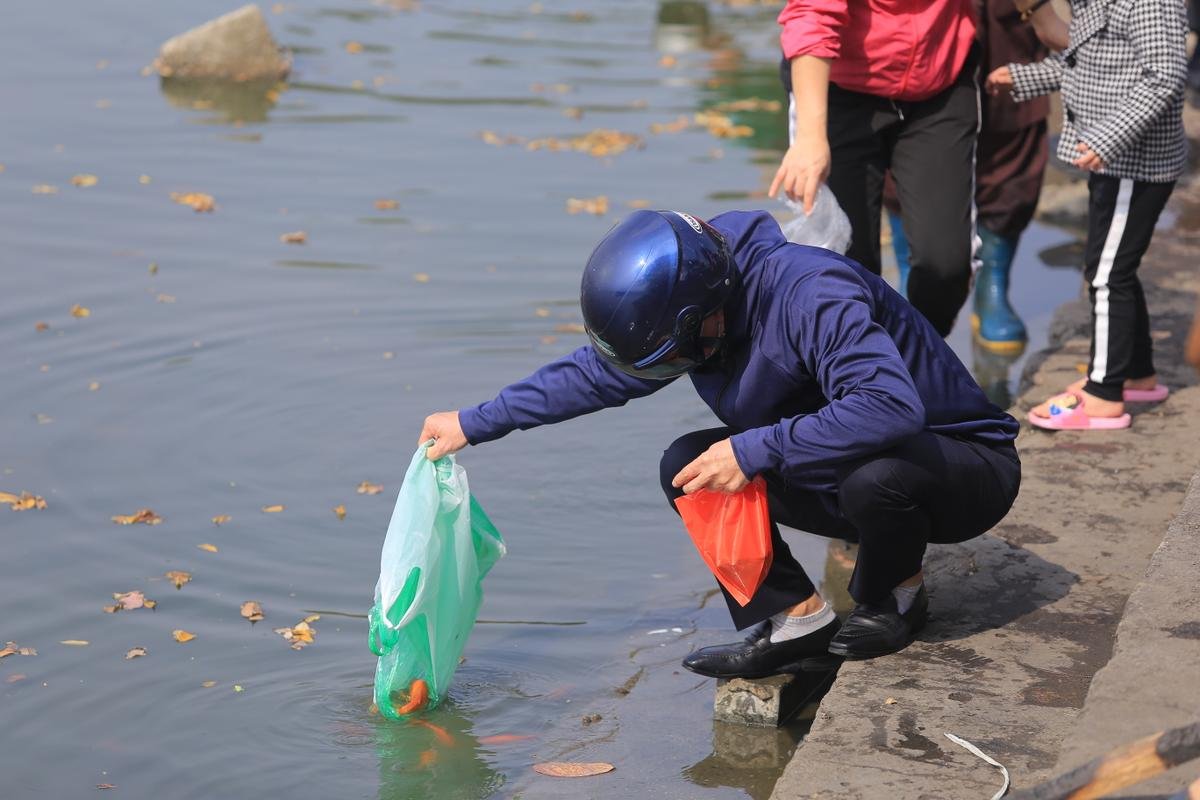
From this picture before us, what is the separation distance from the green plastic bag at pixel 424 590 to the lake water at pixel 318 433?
0.37 feet

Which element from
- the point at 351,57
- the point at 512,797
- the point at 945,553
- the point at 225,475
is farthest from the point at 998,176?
the point at 351,57

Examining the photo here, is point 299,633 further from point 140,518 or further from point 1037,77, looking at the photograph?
point 1037,77

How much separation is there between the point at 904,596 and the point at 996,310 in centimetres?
314

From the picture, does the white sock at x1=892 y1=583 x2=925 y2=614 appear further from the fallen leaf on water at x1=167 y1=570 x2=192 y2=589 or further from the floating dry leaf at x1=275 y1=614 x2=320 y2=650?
the fallen leaf on water at x1=167 y1=570 x2=192 y2=589

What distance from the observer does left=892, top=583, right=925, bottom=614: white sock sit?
12.1ft

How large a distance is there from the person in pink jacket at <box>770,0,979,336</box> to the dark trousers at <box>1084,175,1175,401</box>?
399mm

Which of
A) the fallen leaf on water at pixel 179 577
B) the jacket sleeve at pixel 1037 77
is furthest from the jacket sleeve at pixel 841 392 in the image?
the jacket sleeve at pixel 1037 77

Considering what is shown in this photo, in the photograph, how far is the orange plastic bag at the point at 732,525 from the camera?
347cm

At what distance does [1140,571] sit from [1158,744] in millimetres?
1585

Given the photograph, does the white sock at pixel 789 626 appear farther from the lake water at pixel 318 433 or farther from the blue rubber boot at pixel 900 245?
the blue rubber boot at pixel 900 245

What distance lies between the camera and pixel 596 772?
3559mm

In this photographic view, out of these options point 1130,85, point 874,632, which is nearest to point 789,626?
point 874,632

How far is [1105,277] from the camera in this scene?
4.92 meters

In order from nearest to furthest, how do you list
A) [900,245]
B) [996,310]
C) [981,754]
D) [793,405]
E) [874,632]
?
[981,754]
[793,405]
[874,632]
[900,245]
[996,310]
